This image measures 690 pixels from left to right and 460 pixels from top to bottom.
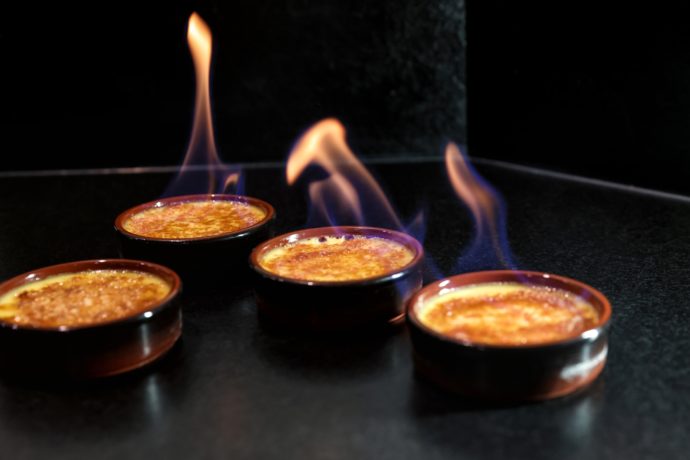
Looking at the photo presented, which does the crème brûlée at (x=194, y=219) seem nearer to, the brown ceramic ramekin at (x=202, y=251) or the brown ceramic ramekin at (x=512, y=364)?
the brown ceramic ramekin at (x=202, y=251)

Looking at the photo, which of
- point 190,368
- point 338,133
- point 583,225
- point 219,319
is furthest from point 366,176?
point 190,368

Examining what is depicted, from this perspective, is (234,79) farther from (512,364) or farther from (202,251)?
(512,364)

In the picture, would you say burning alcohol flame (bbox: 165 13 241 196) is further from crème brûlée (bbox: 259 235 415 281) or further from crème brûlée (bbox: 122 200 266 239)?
crème brûlée (bbox: 259 235 415 281)

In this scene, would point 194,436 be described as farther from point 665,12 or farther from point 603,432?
point 665,12

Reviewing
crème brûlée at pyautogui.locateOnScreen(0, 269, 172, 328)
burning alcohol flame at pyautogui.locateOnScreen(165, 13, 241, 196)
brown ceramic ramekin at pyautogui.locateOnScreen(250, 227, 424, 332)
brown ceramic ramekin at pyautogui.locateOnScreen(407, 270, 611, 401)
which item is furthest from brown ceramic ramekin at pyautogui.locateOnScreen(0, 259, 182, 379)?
burning alcohol flame at pyautogui.locateOnScreen(165, 13, 241, 196)

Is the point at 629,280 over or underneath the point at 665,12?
underneath

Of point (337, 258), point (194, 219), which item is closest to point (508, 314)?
point (337, 258)
